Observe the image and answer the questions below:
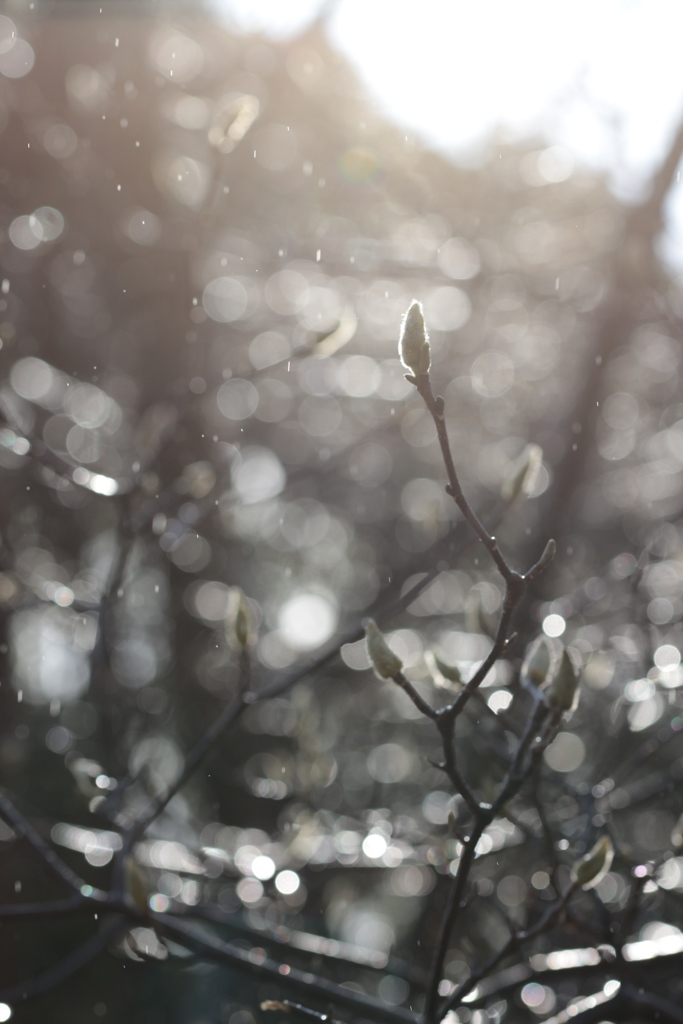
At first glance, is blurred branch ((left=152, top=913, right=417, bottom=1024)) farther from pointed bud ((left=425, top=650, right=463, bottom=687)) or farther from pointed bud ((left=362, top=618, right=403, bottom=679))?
pointed bud ((left=362, top=618, right=403, bottom=679))

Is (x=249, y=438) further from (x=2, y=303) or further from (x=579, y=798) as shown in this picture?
(x=579, y=798)

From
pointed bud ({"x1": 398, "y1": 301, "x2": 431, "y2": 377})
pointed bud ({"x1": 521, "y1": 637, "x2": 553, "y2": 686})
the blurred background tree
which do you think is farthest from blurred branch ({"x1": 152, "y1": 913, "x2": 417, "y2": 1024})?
pointed bud ({"x1": 398, "y1": 301, "x2": 431, "y2": 377})

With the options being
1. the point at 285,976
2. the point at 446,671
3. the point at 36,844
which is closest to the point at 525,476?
the point at 446,671

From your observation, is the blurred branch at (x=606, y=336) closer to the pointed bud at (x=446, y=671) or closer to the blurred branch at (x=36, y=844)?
the pointed bud at (x=446, y=671)

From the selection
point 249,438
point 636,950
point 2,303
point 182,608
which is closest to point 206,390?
point 2,303

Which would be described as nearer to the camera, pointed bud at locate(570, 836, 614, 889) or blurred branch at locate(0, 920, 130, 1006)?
pointed bud at locate(570, 836, 614, 889)

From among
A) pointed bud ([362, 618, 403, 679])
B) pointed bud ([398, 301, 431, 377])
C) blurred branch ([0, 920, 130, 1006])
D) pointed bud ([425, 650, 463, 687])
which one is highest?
pointed bud ([398, 301, 431, 377])

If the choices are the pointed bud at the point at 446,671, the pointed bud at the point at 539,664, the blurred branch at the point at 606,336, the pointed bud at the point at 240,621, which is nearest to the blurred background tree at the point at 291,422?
the blurred branch at the point at 606,336

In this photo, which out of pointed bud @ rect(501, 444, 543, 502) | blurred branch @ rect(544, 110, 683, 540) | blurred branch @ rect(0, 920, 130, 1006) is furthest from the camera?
blurred branch @ rect(544, 110, 683, 540)
